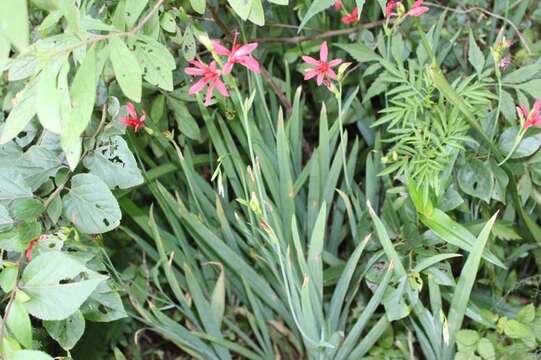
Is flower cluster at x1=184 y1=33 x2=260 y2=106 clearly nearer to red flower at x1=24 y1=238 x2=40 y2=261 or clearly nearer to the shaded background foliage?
the shaded background foliage

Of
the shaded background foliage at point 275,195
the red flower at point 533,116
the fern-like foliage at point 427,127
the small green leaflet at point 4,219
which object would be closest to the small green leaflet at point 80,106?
the shaded background foliage at point 275,195

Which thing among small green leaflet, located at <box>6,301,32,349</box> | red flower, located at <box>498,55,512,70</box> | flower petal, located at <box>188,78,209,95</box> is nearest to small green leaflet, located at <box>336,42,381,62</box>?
red flower, located at <box>498,55,512,70</box>

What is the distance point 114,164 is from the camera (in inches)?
Answer: 42.4

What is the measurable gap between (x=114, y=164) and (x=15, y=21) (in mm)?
469

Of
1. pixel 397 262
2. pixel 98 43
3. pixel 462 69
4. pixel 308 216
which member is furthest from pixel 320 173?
pixel 98 43

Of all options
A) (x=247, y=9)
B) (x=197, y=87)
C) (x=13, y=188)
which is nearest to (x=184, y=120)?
(x=197, y=87)

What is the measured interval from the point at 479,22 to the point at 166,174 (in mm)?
717

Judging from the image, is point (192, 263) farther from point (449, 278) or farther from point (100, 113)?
point (449, 278)

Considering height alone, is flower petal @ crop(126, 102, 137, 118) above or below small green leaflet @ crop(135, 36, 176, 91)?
below

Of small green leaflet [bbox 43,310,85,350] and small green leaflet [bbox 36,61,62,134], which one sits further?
small green leaflet [bbox 43,310,85,350]

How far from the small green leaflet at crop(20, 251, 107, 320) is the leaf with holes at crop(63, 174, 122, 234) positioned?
0.45ft

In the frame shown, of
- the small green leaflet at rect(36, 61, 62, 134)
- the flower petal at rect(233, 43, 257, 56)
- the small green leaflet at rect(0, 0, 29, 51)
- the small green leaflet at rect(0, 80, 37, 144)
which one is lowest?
the flower petal at rect(233, 43, 257, 56)

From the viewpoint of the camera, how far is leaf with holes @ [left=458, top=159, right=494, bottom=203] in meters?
1.15

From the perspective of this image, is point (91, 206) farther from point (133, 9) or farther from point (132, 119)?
point (133, 9)
